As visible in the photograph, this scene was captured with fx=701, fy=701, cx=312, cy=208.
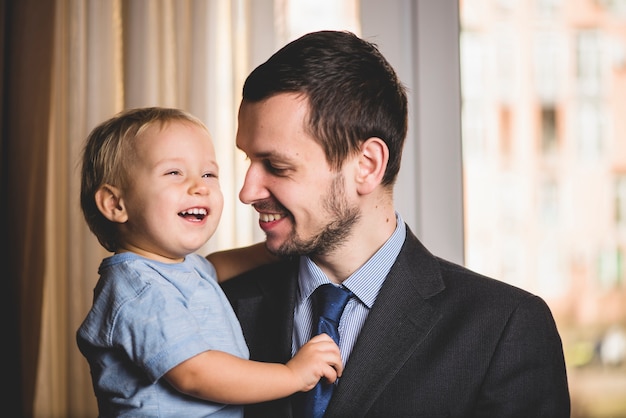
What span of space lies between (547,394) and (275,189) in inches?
29.0

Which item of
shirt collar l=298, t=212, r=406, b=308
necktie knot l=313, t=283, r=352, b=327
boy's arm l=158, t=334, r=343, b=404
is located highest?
shirt collar l=298, t=212, r=406, b=308

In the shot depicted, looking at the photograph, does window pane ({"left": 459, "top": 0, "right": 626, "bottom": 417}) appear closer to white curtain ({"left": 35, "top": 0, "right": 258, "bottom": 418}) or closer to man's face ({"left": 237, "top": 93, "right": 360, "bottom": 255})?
white curtain ({"left": 35, "top": 0, "right": 258, "bottom": 418})

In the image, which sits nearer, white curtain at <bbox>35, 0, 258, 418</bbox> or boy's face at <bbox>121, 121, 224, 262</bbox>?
boy's face at <bbox>121, 121, 224, 262</bbox>

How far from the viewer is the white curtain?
2389 mm

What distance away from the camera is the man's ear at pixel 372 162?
169cm

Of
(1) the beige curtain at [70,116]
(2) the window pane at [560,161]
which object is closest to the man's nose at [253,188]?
(1) the beige curtain at [70,116]

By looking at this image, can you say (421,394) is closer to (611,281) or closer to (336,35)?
(336,35)

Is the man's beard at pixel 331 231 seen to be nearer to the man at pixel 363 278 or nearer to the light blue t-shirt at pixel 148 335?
the man at pixel 363 278

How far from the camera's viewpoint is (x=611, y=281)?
8.21 ft

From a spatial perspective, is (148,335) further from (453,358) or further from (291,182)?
(453,358)

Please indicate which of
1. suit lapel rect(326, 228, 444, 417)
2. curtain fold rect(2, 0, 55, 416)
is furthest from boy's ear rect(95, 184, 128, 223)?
curtain fold rect(2, 0, 55, 416)

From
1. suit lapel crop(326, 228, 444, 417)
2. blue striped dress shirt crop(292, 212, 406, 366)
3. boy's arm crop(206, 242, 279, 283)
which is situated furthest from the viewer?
boy's arm crop(206, 242, 279, 283)

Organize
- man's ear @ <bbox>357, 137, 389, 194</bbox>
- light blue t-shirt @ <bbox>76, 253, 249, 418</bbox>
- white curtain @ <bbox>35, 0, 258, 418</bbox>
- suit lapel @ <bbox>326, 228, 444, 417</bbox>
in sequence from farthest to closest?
white curtain @ <bbox>35, 0, 258, 418</bbox> < man's ear @ <bbox>357, 137, 389, 194</bbox> < suit lapel @ <bbox>326, 228, 444, 417</bbox> < light blue t-shirt @ <bbox>76, 253, 249, 418</bbox>

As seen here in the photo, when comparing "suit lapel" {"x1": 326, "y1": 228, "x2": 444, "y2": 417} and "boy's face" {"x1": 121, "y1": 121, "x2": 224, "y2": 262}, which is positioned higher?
"boy's face" {"x1": 121, "y1": 121, "x2": 224, "y2": 262}
